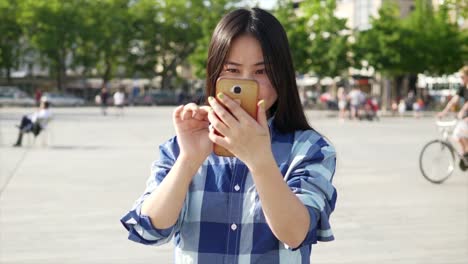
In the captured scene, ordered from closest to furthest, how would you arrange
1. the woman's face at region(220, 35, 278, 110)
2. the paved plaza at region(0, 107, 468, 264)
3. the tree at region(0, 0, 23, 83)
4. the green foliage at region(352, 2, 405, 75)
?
1. the woman's face at region(220, 35, 278, 110)
2. the paved plaza at region(0, 107, 468, 264)
3. the green foliage at region(352, 2, 405, 75)
4. the tree at region(0, 0, 23, 83)

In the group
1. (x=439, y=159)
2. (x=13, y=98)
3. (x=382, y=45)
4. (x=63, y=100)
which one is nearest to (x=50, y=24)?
(x=63, y=100)

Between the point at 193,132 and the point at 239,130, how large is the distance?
0.70ft

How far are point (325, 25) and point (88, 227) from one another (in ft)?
170

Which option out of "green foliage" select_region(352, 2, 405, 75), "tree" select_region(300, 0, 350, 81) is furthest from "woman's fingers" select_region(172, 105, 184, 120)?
"green foliage" select_region(352, 2, 405, 75)

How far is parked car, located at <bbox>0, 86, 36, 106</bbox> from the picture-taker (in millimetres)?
67812

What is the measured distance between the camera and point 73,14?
7462cm

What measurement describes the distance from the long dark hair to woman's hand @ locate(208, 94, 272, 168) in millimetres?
319

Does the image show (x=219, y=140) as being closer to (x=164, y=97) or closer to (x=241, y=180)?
(x=241, y=180)

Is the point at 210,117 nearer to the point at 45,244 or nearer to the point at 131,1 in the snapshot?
the point at 45,244

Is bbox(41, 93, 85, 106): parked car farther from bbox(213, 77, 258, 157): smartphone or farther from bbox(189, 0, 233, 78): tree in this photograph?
bbox(213, 77, 258, 157): smartphone

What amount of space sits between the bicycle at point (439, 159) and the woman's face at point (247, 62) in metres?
10.3

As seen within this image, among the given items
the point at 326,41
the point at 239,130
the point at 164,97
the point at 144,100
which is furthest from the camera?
the point at 144,100

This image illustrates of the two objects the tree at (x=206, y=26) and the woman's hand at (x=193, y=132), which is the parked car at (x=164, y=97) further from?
the woman's hand at (x=193, y=132)

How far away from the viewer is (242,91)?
2162 millimetres
